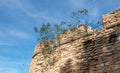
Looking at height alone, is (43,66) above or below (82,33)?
below

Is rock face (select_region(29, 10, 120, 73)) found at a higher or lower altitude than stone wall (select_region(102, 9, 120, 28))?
lower

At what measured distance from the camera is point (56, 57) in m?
9.44

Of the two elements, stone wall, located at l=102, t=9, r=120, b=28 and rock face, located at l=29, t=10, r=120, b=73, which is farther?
stone wall, located at l=102, t=9, r=120, b=28

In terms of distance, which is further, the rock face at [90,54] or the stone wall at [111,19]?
the stone wall at [111,19]

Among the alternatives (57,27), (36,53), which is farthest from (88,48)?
A: (36,53)

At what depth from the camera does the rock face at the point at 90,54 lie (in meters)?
7.46

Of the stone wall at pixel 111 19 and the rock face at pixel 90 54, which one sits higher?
the stone wall at pixel 111 19

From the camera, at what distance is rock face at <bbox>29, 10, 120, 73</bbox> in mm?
7459

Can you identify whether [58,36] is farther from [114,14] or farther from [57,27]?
[114,14]

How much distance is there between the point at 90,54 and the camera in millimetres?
8102

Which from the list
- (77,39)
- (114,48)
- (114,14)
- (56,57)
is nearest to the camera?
(114,48)

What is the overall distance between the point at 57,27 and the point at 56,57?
60.3 inches

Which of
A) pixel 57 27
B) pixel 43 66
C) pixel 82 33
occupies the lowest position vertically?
pixel 43 66

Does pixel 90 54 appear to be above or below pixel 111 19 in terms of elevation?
below
